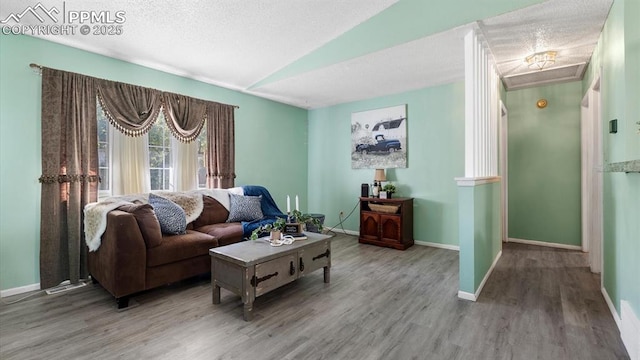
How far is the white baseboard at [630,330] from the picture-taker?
5.25 ft

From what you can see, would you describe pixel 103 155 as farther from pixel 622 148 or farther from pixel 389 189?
pixel 622 148

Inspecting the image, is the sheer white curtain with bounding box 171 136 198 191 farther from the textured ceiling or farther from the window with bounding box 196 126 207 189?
the textured ceiling

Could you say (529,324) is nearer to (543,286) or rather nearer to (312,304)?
(543,286)

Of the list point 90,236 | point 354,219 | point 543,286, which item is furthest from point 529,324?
point 90,236

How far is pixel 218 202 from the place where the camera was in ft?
12.5

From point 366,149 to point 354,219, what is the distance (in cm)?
130

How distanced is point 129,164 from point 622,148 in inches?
181

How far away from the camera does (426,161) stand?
4.43 meters

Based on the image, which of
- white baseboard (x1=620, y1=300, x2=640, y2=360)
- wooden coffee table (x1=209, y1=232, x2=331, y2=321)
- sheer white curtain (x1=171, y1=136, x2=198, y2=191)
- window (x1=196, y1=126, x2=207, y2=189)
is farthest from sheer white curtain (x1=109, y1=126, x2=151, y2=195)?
white baseboard (x1=620, y1=300, x2=640, y2=360)

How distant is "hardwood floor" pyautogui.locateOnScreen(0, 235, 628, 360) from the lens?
179cm

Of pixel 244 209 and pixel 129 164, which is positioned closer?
pixel 129 164

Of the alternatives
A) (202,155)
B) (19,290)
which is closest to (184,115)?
(202,155)

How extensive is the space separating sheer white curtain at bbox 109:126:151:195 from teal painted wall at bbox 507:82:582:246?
5342 millimetres

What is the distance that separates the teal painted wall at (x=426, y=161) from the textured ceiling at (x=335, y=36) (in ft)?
1.34
